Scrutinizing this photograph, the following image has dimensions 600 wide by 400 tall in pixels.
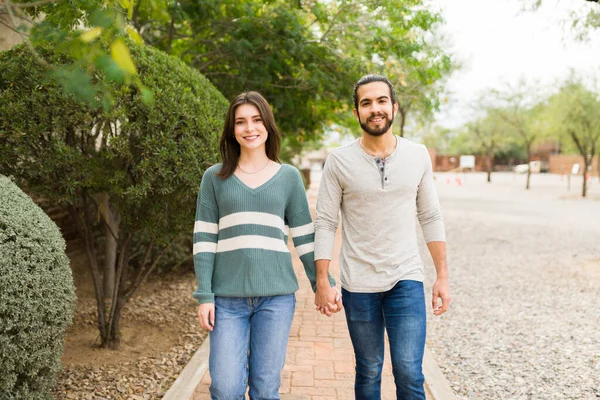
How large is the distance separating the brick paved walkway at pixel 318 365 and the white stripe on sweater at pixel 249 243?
5.63 ft

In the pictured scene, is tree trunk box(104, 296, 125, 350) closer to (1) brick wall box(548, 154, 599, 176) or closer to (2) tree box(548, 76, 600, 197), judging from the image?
(2) tree box(548, 76, 600, 197)

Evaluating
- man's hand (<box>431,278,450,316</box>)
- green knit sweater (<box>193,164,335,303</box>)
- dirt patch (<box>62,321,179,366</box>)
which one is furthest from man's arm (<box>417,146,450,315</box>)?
dirt patch (<box>62,321,179,366</box>)

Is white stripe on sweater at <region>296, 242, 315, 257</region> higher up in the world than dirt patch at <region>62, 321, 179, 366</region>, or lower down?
higher up

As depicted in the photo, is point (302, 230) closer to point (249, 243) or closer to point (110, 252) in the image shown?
point (249, 243)

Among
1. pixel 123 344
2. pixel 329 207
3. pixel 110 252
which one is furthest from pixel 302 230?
pixel 110 252

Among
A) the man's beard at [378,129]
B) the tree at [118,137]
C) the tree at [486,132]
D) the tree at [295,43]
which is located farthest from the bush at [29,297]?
the tree at [486,132]

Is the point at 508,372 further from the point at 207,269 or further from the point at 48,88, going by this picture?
the point at 48,88

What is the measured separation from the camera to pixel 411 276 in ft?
9.11

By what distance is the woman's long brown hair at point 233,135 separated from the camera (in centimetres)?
275

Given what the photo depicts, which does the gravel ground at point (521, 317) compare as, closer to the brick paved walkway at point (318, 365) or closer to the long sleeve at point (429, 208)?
the brick paved walkway at point (318, 365)

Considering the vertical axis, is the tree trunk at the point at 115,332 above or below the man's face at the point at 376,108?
below

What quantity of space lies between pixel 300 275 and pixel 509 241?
20.5ft

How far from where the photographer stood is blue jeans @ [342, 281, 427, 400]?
275 cm

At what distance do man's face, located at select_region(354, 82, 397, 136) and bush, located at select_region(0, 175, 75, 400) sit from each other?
6.22 feet
